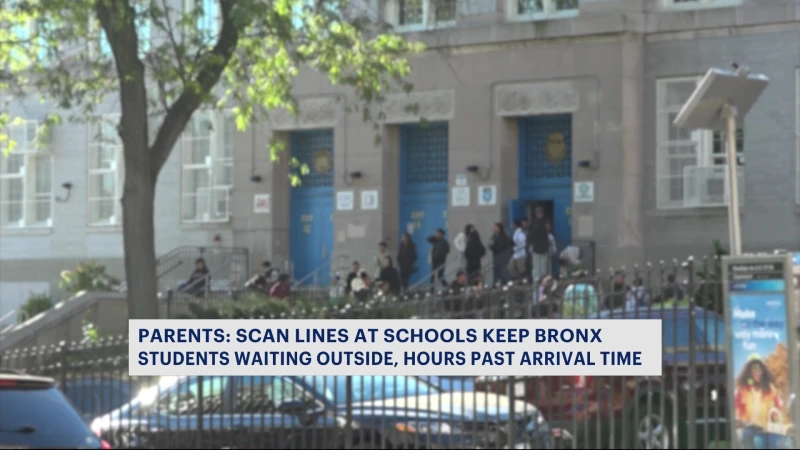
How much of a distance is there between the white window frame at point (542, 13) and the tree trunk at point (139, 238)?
10546 mm

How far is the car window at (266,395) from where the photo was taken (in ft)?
46.5

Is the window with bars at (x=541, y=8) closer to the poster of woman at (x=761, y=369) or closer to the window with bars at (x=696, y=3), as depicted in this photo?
the window with bars at (x=696, y=3)

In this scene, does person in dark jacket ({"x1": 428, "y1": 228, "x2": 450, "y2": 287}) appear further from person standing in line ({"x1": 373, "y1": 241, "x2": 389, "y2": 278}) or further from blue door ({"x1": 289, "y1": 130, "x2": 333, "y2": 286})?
blue door ({"x1": 289, "y1": 130, "x2": 333, "y2": 286})

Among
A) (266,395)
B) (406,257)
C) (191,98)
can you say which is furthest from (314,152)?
(266,395)

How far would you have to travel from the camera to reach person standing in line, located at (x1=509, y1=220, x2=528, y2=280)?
2977 cm

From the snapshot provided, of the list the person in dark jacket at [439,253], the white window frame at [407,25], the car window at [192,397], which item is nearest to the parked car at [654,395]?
the car window at [192,397]

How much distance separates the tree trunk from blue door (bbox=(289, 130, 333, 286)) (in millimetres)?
10833

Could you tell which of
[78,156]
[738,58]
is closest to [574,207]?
[738,58]

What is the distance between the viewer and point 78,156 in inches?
1558

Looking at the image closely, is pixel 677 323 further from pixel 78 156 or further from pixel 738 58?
pixel 78 156

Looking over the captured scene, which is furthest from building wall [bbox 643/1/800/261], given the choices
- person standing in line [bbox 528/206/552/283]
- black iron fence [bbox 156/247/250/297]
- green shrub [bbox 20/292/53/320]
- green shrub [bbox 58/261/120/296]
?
green shrub [bbox 20/292/53/320]

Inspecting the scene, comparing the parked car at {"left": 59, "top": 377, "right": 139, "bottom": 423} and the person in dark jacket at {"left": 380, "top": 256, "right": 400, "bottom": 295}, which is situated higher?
the person in dark jacket at {"left": 380, "top": 256, "right": 400, "bottom": 295}

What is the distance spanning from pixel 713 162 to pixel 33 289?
18.5 metres
